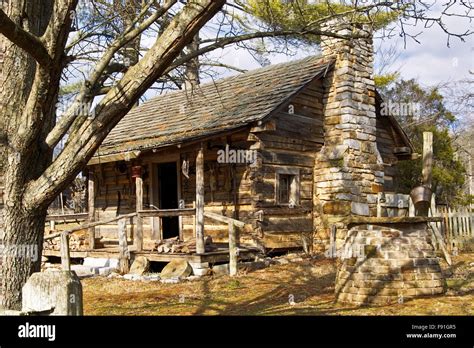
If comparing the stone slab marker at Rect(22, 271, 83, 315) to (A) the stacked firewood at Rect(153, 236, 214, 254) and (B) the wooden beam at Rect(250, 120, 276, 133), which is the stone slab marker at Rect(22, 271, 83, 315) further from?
(B) the wooden beam at Rect(250, 120, 276, 133)

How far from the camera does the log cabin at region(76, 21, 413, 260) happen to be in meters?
13.9

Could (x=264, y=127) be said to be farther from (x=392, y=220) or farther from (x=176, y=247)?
(x=392, y=220)

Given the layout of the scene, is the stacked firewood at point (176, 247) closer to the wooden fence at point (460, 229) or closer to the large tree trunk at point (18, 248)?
the large tree trunk at point (18, 248)

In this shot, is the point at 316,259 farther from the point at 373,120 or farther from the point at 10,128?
the point at 10,128

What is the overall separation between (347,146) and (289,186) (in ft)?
7.03

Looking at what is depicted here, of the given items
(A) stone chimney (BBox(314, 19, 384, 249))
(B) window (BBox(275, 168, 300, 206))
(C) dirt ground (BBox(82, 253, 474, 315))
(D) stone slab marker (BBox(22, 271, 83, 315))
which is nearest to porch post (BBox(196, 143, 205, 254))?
(C) dirt ground (BBox(82, 253, 474, 315))

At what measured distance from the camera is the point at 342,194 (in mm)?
15109

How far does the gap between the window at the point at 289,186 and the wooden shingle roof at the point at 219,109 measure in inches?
84.6

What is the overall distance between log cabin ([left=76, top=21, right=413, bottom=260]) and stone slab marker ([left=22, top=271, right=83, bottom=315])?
8.75 meters

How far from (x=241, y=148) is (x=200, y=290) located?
4.88m

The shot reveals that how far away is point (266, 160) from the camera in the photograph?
14172 mm

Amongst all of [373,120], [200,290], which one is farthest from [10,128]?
[373,120]

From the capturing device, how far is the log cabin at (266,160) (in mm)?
13875
